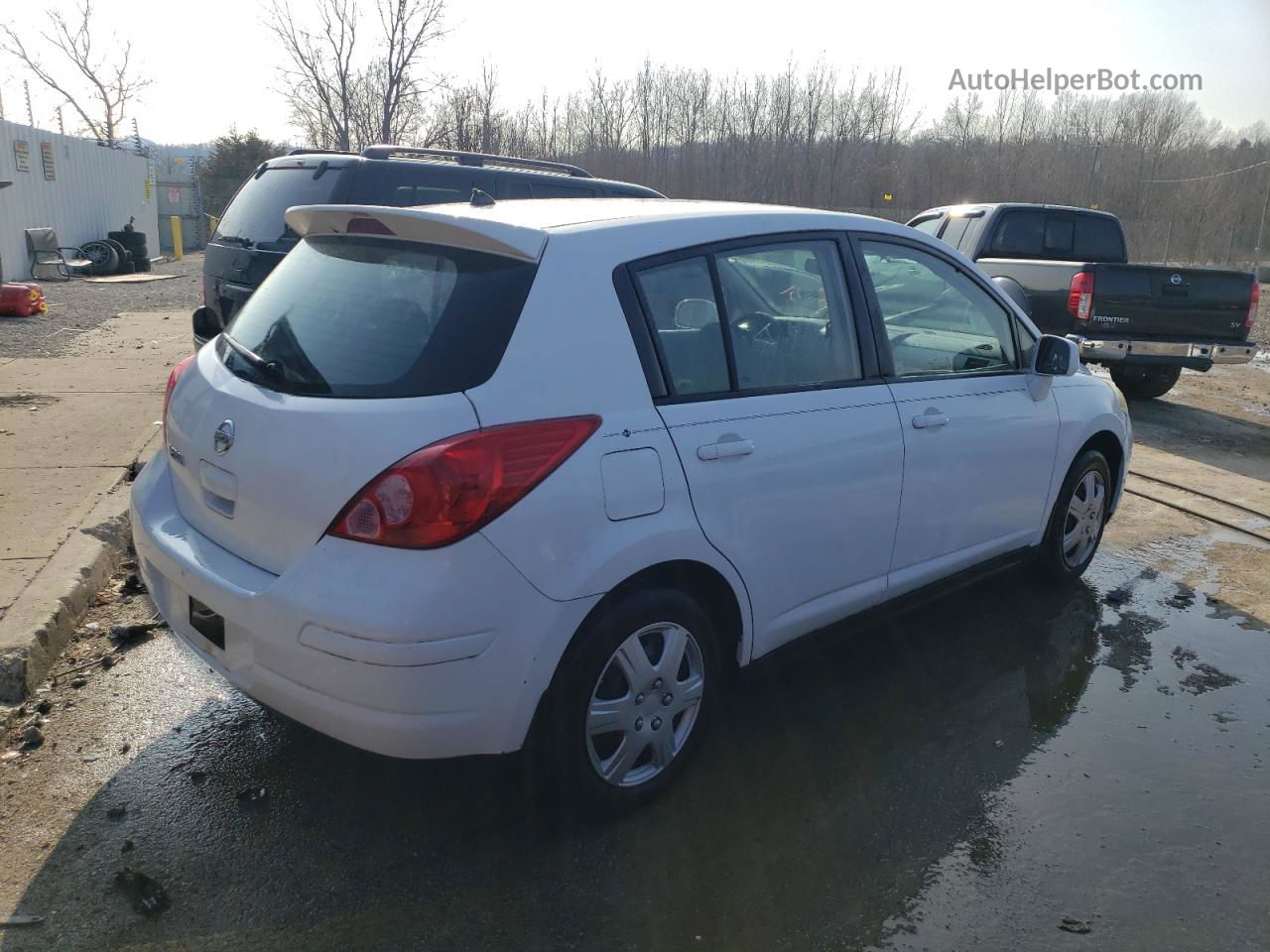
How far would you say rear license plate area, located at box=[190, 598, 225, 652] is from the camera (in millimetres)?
2869

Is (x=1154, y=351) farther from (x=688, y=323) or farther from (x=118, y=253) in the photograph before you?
(x=118, y=253)

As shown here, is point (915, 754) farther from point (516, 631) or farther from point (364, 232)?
point (364, 232)

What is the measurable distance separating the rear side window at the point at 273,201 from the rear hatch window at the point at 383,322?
13.4 feet

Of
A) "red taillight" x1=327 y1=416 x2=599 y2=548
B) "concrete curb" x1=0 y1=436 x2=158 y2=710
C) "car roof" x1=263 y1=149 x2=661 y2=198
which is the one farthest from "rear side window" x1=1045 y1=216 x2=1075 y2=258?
"red taillight" x1=327 y1=416 x2=599 y2=548

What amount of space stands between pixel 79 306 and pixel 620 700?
638 inches

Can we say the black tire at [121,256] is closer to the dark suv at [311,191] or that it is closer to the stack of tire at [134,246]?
the stack of tire at [134,246]

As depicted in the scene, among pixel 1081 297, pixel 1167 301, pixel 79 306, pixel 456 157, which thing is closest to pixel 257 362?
pixel 456 157

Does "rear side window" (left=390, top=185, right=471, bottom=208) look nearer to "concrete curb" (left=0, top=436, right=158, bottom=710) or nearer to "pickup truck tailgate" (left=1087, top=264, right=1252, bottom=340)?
"concrete curb" (left=0, top=436, right=158, bottom=710)

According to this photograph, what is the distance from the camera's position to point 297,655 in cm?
261

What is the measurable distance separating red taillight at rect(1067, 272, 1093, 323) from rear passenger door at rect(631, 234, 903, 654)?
7.20 meters

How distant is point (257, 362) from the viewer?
10.0 ft

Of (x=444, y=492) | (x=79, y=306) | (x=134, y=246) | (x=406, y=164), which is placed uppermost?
(x=406, y=164)

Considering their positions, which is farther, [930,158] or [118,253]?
[930,158]

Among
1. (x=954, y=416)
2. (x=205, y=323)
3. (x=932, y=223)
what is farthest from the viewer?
(x=932, y=223)
